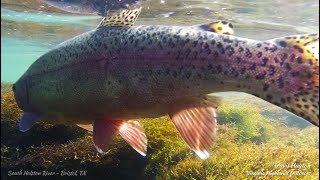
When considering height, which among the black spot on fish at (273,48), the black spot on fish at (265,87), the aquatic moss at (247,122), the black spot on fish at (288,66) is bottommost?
the aquatic moss at (247,122)

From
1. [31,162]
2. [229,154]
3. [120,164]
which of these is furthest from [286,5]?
[31,162]

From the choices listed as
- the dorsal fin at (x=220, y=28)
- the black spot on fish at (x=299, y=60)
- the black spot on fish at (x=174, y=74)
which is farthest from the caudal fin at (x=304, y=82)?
the black spot on fish at (x=174, y=74)

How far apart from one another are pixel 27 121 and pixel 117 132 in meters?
1.51

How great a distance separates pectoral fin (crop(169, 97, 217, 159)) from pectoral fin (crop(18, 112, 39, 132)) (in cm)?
225

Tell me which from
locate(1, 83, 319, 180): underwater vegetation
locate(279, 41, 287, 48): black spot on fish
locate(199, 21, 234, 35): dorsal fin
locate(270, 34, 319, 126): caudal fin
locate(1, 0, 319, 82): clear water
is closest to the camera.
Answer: locate(270, 34, 319, 126): caudal fin

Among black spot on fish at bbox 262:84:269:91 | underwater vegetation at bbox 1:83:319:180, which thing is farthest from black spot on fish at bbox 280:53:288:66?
underwater vegetation at bbox 1:83:319:180

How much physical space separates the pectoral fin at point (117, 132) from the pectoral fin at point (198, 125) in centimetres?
68

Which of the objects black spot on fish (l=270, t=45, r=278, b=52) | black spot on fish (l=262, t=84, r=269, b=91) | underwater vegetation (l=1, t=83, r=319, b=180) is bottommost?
underwater vegetation (l=1, t=83, r=319, b=180)

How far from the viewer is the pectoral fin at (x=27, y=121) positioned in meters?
4.39

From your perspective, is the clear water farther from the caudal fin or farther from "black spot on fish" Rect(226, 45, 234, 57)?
the caudal fin

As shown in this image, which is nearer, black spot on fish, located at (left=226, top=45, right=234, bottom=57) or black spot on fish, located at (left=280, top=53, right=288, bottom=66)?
black spot on fish, located at (left=280, top=53, right=288, bottom=66)

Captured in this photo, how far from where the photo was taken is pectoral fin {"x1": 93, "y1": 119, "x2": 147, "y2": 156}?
12.3 ft

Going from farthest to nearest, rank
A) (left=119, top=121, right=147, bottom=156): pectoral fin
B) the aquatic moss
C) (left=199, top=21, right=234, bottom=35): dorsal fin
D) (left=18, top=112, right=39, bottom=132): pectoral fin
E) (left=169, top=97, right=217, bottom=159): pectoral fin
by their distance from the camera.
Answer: the aquatic moss < (left=18, top=112, right=39, bottom=132): pectoral fin < (left=119, top=121, right=147, bottom=156): pectoral fin < (left=199, top=21, right=234, bottom=35): dorsal fin < (left=169, top=97, right=217, bottom=159): pectoral fin

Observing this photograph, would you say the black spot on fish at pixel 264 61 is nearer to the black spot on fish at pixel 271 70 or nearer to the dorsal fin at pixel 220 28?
the black spot on fish at pixel 271 70
